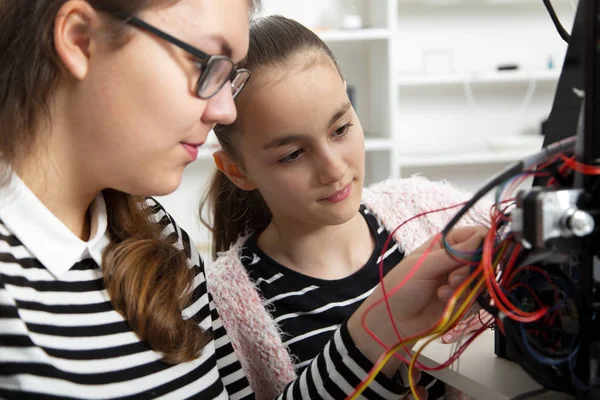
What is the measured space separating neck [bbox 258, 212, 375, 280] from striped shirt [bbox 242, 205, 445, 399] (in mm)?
19

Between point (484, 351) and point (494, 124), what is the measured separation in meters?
2.46

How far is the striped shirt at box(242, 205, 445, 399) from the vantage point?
123 cm

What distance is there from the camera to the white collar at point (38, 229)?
835 millimetres

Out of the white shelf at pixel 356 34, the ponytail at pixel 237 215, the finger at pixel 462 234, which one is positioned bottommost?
the ponytail at pixel 237 215

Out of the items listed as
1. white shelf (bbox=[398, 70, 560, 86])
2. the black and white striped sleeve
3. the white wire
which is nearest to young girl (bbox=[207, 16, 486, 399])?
the black and white striped sleeve

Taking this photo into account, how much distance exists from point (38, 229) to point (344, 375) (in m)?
0.42

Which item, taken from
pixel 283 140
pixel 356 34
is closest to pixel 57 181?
pixel 283 140

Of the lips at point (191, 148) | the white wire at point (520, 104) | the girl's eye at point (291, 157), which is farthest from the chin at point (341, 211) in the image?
the white wire at point (520, 104)

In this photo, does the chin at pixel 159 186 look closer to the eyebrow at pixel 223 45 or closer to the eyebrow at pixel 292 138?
the eyebrow at pixel 223 45

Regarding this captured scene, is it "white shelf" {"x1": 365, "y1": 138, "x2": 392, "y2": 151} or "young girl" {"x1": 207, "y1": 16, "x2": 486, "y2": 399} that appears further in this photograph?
"white shelf" {"x1": 365, "y1": 138, "x2": 392, "y2": 151}

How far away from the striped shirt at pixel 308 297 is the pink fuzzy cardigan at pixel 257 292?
0.07 ft

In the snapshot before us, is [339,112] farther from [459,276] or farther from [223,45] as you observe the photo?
[459,276]

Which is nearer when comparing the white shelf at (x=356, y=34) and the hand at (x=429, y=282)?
the hand at (x=429, y=282)

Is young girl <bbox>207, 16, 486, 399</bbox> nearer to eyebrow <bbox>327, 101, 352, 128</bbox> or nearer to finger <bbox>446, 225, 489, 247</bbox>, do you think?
eyebrow <bbox>327, 101, 352, 128</bbox>
